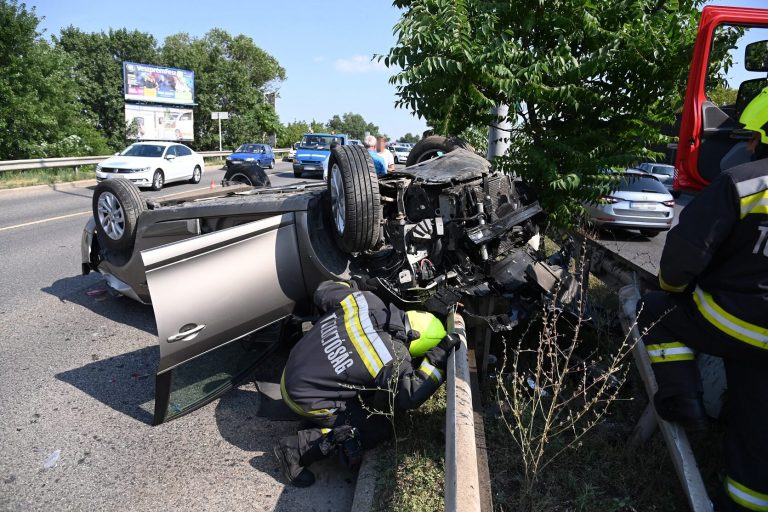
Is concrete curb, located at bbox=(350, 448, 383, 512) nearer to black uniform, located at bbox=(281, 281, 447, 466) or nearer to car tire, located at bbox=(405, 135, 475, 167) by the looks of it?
black uniform, located at bbox=(281, 281, 447, 466)

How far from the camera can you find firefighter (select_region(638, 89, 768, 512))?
1.92m

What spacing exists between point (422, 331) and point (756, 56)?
353 centimetres

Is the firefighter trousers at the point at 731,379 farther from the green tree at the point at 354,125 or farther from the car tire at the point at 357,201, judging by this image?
the green tree at the point at 354,125

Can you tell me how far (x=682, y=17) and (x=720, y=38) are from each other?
2.06 feet

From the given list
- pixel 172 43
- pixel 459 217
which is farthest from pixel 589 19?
pixel 172 43

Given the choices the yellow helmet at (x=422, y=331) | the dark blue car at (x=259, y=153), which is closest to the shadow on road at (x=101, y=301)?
the yellow helmet at (x=422, y=331)

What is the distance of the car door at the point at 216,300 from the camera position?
2760 millimetres

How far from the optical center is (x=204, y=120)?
1613 inches

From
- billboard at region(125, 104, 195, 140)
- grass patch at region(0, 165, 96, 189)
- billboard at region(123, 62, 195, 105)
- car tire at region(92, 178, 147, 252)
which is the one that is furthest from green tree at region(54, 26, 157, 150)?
car tire at region(92, 178, 147, 252)

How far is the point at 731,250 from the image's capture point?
79.1 inches

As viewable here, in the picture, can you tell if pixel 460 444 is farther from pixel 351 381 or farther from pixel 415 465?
pixel 351 381

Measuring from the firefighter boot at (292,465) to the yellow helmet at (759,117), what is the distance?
2.60m

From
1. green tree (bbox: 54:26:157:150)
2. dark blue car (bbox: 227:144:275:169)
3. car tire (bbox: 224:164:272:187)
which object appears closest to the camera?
car tire (bbox: 224:164:272:187)

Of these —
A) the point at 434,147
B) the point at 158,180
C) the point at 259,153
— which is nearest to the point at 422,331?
the point at 434,147
